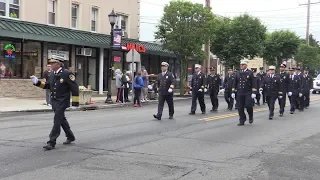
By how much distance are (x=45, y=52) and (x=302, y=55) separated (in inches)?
1573

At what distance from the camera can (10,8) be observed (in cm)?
2133

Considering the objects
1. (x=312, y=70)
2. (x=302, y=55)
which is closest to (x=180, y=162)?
(x=302, y=55)

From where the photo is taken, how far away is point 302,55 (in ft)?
177

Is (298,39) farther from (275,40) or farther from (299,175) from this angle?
(299,175)

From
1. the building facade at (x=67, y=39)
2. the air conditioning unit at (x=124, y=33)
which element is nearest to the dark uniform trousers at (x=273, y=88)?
the building facade at (x=67, y=39)

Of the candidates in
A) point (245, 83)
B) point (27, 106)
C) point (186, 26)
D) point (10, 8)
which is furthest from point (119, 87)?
point (245, 83)

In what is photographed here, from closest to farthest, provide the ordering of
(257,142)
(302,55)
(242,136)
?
(257,142) < (242,136) < (302,55)

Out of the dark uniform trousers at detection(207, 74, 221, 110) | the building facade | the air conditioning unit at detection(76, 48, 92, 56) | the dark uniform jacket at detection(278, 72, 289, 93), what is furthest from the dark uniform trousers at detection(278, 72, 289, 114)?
the air conditioning unit at detection(76, 48, 92, 56)

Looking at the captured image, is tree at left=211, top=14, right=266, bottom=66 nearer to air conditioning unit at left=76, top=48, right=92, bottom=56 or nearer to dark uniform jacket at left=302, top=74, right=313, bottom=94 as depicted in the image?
air conditioning unit at left=76, top=48, right=92, bottom=56

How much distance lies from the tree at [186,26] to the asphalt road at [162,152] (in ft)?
51.2

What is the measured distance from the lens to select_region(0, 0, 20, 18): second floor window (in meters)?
20.9

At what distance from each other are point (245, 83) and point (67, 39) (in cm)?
1324

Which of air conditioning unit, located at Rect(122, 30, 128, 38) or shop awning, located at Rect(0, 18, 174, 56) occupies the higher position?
air conditioning unit, located at Rect(122, 30, 128, 38)

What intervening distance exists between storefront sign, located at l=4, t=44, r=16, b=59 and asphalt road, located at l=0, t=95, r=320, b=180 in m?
9.14
